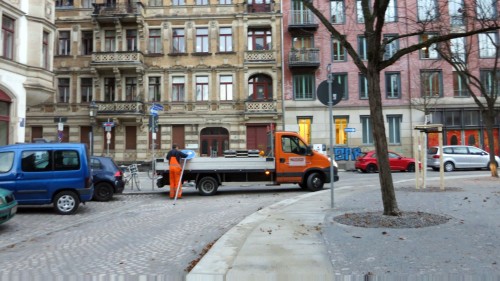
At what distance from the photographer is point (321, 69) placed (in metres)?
33.2

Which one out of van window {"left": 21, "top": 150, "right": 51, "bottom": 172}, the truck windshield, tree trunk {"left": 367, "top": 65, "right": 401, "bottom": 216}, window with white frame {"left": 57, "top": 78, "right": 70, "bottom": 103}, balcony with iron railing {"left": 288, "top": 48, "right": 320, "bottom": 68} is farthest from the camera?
window with white frame {"left": 57, "top": 78, "right": 70, "bottom": 103}

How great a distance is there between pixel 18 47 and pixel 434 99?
29.4 metres

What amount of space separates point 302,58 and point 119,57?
14461 mm

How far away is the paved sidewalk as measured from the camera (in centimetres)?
489

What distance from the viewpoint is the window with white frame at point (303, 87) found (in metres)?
33.2

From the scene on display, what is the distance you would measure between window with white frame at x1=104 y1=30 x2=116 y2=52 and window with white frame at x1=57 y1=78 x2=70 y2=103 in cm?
433

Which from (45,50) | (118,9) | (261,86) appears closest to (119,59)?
(118,9)

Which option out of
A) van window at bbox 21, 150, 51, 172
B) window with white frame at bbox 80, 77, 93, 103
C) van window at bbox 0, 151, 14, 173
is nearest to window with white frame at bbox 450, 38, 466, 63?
van window at bbox 21, 150, 51, 172

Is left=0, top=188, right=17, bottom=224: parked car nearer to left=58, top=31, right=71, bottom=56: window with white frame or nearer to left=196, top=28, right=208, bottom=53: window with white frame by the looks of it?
left=196, top=28, right=208, bottom=53: window with white frame

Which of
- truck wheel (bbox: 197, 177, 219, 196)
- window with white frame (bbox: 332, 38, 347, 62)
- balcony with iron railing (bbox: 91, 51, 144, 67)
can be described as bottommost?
truck wheel (bbox: 197, 177, 219, 196)

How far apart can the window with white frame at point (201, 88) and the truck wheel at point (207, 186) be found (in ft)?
61.2

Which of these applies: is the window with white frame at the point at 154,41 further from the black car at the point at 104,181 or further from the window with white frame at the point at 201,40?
the black car at the point at 104,181

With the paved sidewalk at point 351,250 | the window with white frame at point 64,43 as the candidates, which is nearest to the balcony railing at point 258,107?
the window with white frame at point 64,43

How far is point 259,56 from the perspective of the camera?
107ft
